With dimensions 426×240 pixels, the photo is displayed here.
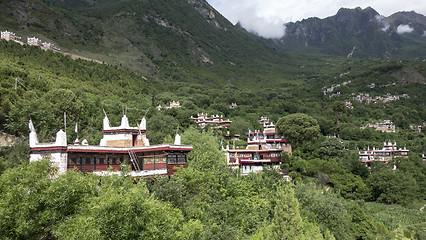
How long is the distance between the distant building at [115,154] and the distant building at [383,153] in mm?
48668

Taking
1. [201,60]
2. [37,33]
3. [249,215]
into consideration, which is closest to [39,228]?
[249,215]

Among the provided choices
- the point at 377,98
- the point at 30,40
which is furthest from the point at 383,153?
the point at 30,40

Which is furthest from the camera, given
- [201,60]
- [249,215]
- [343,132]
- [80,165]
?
[201,60]

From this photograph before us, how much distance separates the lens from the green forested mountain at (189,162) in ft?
60.0

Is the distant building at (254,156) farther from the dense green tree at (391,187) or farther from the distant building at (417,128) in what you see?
the distant building at (417,128)

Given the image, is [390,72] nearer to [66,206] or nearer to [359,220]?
[359,220]

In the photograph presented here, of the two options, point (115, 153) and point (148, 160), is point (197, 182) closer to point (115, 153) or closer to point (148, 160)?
point (148, 160)

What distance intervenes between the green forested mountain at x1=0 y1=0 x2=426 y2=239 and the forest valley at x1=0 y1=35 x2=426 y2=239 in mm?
106

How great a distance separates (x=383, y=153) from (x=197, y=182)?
5800 centimetres

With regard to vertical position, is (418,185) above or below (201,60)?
below

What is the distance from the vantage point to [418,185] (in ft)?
203

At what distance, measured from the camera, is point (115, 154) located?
94.4 feet

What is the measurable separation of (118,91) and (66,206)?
3336 inches

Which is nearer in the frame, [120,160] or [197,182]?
[120,160]
